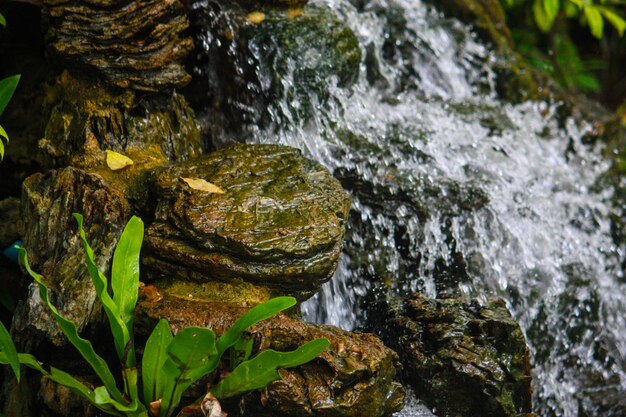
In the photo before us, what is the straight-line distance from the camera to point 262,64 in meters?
3.94

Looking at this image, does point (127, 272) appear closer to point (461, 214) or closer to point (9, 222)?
point (9, 222)

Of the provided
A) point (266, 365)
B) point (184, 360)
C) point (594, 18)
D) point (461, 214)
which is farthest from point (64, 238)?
point (594, 18)

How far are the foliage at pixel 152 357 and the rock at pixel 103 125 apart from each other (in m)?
0.89

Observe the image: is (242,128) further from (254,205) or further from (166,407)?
(166,407)

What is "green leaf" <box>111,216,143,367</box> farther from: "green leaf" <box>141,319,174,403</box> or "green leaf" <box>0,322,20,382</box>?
"green leaf" <box>0,322,20,382</box>

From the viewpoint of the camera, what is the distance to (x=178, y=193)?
9.32 ft

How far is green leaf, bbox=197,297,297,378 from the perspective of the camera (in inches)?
88.5

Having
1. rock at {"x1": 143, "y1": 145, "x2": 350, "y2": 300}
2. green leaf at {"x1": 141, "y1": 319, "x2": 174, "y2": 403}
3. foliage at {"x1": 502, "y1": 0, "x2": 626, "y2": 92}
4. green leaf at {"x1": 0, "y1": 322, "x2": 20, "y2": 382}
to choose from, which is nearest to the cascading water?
rock at {"x1": 143, "y1": 145, "x2": 350, "y2": 300}

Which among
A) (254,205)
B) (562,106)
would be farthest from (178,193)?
(562,106)

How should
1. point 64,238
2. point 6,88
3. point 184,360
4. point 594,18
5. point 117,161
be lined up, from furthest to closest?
point 594,18, point 117,161, point 6,88, point 64,238, point 184,360

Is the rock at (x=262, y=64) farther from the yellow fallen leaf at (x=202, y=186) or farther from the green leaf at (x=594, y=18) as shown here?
the green leaf at (x=594, y=18)

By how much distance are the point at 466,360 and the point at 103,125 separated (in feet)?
6.33

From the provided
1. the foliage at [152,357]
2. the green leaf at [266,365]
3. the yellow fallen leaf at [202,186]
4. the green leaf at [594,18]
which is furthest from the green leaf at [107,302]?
the green leaf at [594,18]

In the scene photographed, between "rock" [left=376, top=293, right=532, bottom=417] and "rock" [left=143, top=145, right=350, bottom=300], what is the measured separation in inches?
20.5
